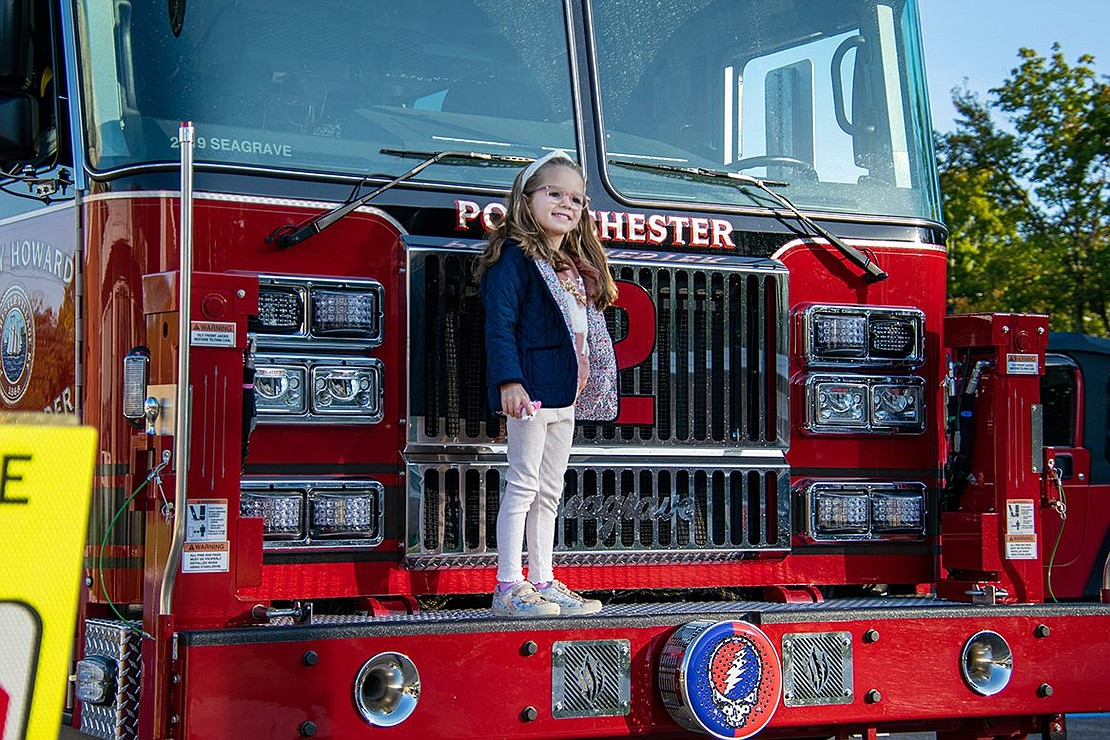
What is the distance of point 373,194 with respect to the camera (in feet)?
15.4

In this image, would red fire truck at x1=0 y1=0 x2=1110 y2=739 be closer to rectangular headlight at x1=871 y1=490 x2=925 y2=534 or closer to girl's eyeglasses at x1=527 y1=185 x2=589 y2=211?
rectangular headlight at x1=871 y1=490 x2=925 y2=534

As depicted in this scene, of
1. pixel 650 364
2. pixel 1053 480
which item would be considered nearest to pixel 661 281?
pixel 650 364

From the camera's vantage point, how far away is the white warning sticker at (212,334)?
162 inches

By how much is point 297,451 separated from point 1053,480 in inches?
104

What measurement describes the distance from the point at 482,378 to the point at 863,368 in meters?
1.42

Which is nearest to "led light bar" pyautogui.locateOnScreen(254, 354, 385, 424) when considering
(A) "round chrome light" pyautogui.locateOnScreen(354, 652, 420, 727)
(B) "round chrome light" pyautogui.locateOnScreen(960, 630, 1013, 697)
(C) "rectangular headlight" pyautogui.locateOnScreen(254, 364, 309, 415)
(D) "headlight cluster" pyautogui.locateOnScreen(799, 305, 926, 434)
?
(C) "rectangular headlight" pyautogui.locateOnScreen(254, 364, 309, 415)

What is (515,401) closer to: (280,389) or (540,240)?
(540,240)

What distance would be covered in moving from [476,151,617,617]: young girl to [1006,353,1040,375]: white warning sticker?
1.43 m

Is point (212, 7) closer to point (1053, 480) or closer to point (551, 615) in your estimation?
point (551, 615)

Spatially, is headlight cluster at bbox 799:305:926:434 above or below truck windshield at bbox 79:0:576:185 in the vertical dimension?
below

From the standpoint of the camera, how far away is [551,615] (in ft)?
14.6

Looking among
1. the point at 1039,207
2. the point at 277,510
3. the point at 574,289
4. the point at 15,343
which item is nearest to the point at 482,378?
the point at 574,289

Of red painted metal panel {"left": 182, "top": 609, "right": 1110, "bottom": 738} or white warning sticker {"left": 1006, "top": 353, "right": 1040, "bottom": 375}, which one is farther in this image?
white warning sticker {"left": 1006, "top": 353, "right": 1040, "bottom": 375}

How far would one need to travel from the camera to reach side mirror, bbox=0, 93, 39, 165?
4.52 metres
